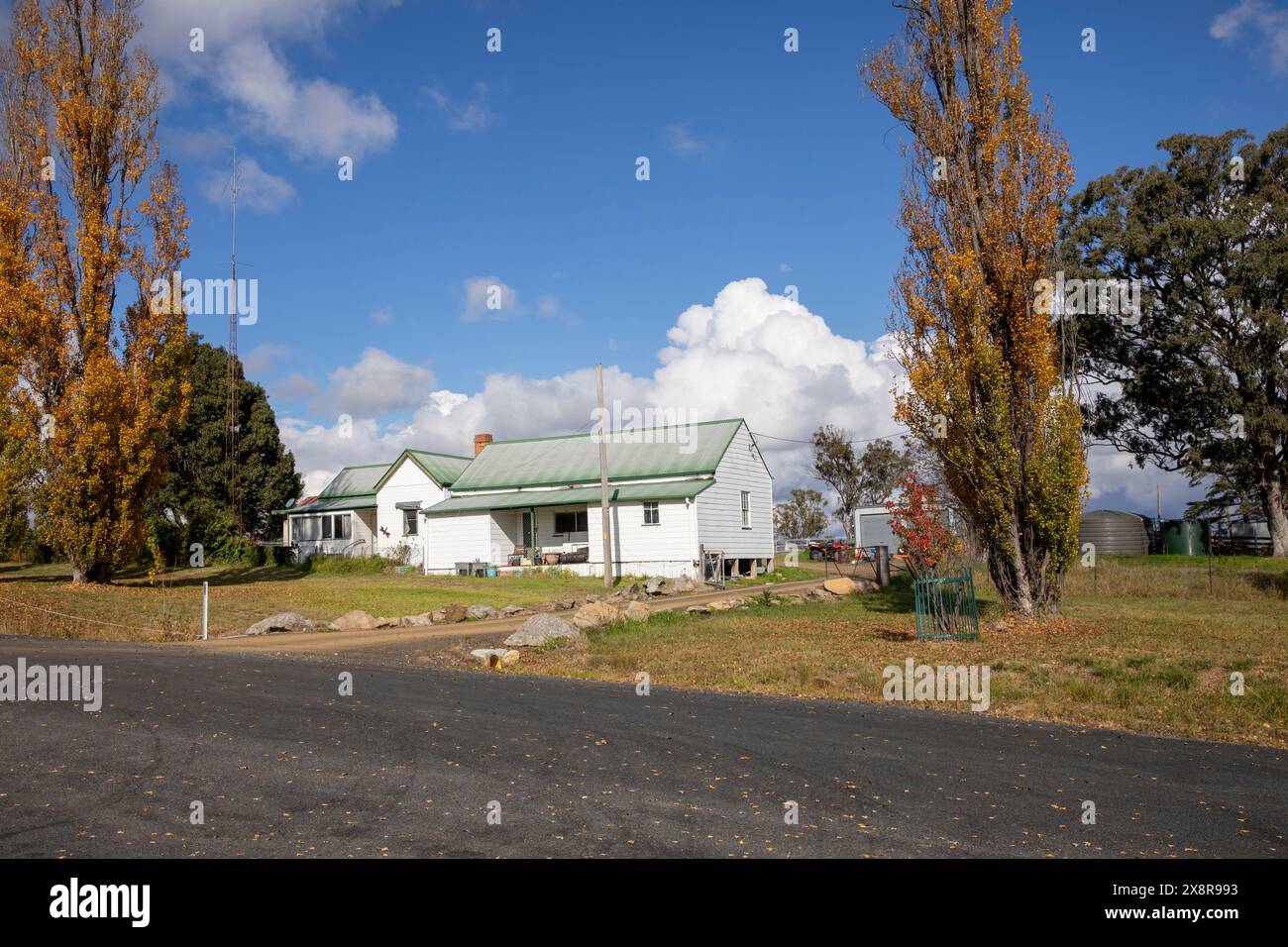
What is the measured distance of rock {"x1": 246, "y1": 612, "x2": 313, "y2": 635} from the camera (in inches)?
786

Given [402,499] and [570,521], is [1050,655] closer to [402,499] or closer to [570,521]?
[570,521]

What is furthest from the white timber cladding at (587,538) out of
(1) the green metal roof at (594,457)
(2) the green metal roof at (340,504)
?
(2) the green metal roof at (340,504)

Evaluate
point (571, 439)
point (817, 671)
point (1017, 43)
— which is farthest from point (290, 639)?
point (571, 439)

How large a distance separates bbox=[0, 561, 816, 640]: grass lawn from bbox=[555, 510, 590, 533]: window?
3665mm

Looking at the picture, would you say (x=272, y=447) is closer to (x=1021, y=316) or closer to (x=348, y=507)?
(x=348, y=507)

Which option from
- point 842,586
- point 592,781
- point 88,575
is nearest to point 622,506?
point 842,586

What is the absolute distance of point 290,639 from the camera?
18.4 meters

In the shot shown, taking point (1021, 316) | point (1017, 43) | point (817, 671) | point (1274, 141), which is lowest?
point (817, 671)

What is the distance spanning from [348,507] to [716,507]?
21.3 metres

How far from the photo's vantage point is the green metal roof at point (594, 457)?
38.2 meters

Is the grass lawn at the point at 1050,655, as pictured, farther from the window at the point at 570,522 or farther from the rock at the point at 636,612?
the window at the point at 570,522

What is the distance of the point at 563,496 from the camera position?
38500mm

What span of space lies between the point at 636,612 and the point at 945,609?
25.8 feet

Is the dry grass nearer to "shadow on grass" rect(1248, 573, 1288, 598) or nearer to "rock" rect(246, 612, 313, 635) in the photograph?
"rock" rect(246, 612, 313, 635)
